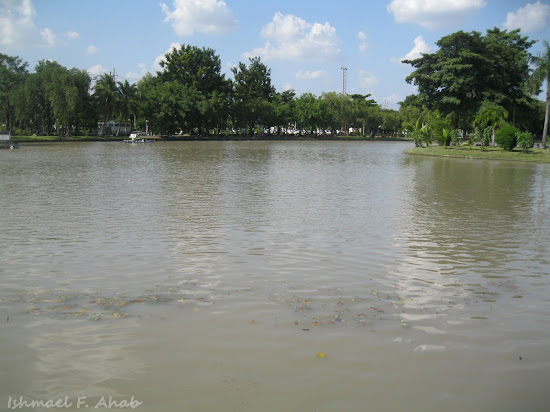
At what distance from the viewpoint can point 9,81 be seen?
68062 mm

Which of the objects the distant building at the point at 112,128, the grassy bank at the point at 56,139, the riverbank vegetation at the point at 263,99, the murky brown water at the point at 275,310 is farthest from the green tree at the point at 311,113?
the murky brown water at the point at 275,310

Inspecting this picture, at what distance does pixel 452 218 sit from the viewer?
12555mm

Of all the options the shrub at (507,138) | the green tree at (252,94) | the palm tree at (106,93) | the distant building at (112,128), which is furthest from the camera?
the green tree at (252,94)

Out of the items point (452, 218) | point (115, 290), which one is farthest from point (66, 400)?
point (452, 218)

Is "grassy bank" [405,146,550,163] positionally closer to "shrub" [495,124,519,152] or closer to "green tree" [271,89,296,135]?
"shrub" [495,124,519,152]

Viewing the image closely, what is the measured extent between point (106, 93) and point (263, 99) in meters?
38.4

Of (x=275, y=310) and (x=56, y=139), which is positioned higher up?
(x=56, y=139)

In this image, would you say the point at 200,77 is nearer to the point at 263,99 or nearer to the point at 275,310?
the point at 263,99

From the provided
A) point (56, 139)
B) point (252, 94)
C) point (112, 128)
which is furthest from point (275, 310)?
point (252, 94)

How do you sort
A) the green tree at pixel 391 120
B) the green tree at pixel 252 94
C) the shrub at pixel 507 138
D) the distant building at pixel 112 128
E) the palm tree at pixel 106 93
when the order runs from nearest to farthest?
the shrub at pixel 507 138, the palm tree at pixel 106 93, the distant building at pixel 112 128, the green tree at pixel 252 94, the green tree at pixel 391 120

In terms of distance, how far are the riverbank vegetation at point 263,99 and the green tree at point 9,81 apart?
0.49ft

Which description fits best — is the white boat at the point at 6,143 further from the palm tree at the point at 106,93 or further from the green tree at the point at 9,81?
the palm tree at the point at 106,93

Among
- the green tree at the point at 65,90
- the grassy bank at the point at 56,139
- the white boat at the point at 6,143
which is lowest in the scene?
the white boat at the point at 6,143

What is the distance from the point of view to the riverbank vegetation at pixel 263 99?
5206cm
